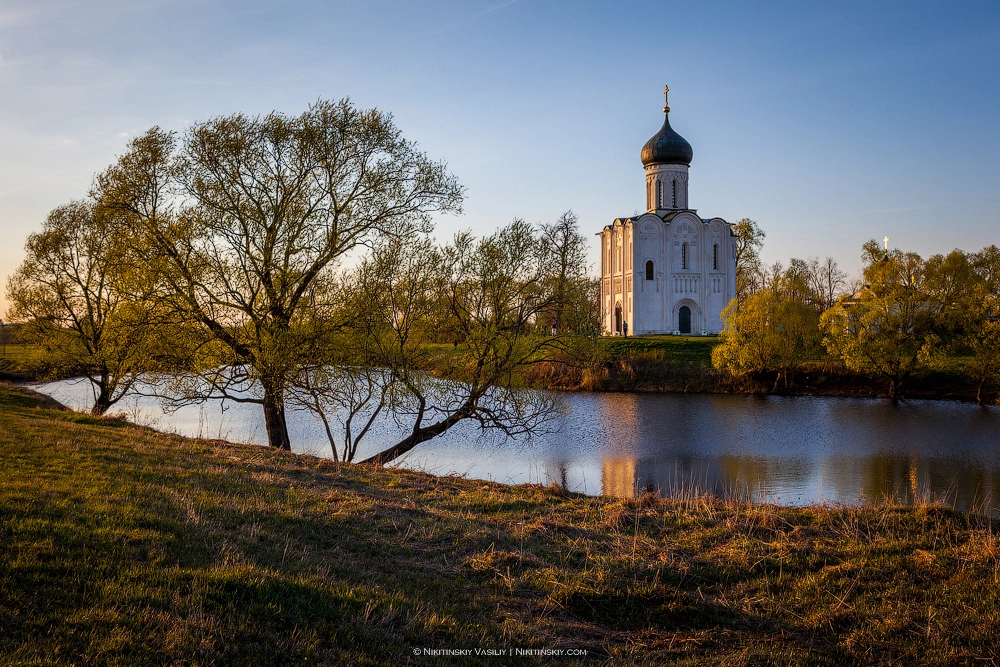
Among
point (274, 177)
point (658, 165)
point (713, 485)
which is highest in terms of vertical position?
point (658, 165)

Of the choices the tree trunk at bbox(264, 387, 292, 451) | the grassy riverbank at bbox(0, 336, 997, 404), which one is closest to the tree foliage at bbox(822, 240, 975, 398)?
the grassy riverbank at bbox(0, 336, 997, 404)

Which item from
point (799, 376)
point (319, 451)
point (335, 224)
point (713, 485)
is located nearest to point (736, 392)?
point (799, 376)

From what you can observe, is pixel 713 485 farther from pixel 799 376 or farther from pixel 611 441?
pixel 799 376

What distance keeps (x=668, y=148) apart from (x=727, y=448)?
32.5 meters

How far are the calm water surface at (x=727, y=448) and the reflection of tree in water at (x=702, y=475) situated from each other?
26 millimetres

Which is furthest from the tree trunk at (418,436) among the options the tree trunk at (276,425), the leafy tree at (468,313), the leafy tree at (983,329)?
the leafy tree at (983,329)

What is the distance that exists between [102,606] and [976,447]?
20.4 m

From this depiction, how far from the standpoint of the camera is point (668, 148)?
4597 cm

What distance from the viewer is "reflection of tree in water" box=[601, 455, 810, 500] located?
1312 centimetres

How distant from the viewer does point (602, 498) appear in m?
9.41

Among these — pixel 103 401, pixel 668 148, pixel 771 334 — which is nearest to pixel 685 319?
pixel 668 148

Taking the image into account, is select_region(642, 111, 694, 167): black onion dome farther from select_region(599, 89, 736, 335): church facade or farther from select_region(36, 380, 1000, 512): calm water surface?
select_region(36, 380, 1000, 512): calm water surface

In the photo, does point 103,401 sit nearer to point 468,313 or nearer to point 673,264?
point 468,313

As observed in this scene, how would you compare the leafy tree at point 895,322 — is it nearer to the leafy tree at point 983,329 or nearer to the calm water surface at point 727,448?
the leafy tree at point 983,329
